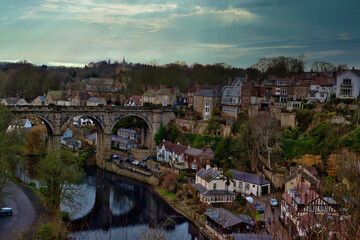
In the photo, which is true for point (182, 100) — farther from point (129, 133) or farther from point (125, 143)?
point (125, 143)

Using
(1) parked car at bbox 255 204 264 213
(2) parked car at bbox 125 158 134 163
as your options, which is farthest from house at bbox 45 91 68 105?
(1) parked car at bbox 255 204 264 213

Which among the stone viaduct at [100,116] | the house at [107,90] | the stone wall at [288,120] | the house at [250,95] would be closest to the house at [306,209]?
the stone wall at [288,120]

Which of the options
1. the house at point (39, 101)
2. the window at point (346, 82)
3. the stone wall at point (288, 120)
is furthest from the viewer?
the house at point (39, 101)

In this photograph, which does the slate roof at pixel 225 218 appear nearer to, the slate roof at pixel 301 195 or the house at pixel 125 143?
the slate roof at pixel 301 195

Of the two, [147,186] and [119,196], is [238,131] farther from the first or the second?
[119,196]

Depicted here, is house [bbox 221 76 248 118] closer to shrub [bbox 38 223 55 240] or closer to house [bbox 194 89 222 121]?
house [bbox 194 89 222 121]

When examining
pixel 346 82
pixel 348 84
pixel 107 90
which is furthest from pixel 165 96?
pixel 348 84
